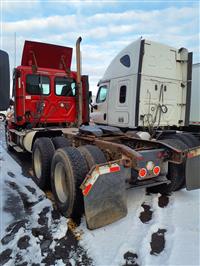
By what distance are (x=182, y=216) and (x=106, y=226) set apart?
115cm

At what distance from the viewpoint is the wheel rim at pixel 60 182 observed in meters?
4.29

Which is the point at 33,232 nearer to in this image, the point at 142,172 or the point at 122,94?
the point at 142,172

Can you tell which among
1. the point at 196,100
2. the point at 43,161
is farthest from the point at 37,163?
the point at 196,100

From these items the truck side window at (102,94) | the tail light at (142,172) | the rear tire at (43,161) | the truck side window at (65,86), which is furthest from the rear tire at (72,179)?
the truck side window at (102,94)

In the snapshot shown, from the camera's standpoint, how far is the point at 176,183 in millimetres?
4684

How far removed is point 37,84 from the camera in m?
7.59

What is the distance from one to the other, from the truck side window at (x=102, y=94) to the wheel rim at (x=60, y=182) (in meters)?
4.57

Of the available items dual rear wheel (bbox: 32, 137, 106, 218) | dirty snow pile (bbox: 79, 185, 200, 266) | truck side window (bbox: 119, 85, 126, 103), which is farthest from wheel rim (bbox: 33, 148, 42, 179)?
truck side window (bbox: 119, 85, 126, 103)

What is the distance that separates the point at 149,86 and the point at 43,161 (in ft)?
12.0

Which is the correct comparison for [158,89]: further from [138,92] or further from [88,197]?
[88,197]

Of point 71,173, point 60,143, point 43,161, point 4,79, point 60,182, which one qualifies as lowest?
point 60,182

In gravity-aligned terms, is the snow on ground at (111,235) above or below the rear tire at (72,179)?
below

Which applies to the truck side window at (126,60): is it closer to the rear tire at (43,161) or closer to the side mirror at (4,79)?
the rear tire at (43,161)

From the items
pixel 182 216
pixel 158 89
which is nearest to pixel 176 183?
Answer: pixel 182 216
